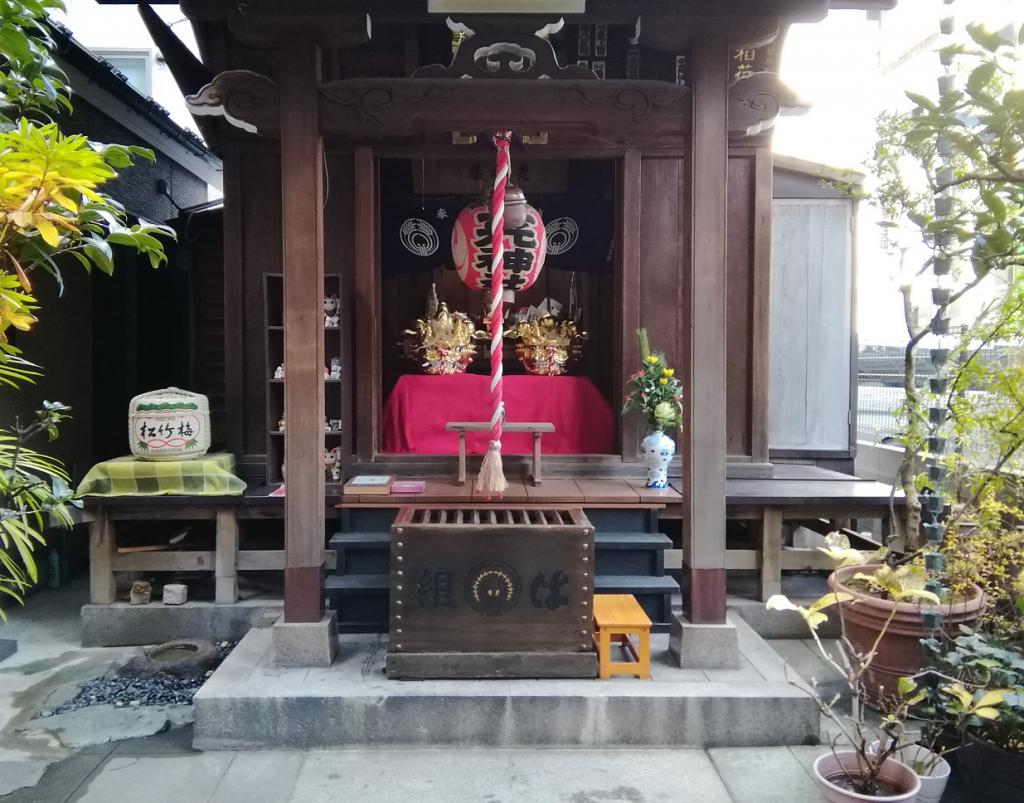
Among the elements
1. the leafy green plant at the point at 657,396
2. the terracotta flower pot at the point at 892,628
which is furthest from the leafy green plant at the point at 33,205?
the terracotta flower pot at the point at 892,628

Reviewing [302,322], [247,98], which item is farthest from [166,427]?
[247,98]

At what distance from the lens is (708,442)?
16.1ft

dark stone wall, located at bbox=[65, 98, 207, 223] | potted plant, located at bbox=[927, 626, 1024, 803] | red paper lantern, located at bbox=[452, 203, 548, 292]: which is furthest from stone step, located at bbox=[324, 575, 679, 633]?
dark stone wall, located at bbox=[65, 98, 207, 223]

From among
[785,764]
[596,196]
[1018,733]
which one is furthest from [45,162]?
[596,196]

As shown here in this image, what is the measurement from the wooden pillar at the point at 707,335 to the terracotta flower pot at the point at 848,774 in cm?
139

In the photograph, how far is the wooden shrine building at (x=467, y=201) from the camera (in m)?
4.84

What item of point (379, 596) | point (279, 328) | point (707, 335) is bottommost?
point (379, 596)

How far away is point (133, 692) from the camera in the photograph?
5.30m

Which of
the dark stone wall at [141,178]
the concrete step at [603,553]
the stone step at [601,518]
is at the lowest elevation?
the concrete step at [603,553]

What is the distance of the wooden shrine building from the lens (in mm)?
4840

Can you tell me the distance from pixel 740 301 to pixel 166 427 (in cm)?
510

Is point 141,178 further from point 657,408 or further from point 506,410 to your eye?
point 657,408

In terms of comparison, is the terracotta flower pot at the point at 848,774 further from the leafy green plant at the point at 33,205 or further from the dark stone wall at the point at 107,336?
the dark stone wall at the point at 107,336

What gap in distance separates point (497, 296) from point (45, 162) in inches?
124
